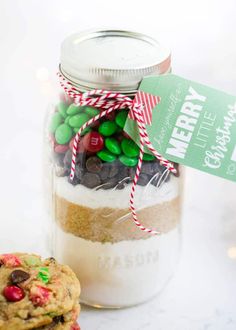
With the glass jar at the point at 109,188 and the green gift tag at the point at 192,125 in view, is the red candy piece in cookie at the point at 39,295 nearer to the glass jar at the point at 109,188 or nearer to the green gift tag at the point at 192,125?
the glass jar at the point at 109,188

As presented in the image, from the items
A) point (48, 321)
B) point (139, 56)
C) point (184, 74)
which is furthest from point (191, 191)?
point (48, 321)

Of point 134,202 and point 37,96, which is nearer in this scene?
point 134,202

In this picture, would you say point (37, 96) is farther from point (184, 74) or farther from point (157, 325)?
point (157, 325)

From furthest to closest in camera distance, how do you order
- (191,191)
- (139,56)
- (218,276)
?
1. (191,191)
2. (218,276)
3. (139,56)

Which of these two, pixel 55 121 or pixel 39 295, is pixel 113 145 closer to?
pixel 55 121

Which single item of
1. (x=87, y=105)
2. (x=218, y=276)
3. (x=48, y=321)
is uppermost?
(x=87, y=105)

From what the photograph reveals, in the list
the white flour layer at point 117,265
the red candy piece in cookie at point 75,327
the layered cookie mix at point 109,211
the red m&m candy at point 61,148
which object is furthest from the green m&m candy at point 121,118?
the red candy piece in cookie at point 75,327

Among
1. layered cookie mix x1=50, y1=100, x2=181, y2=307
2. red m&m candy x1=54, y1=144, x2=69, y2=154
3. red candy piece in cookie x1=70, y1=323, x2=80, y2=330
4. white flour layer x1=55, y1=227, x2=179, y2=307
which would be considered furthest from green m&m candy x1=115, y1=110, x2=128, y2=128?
red candy piece in cookie x1=70, y1=323, x2=80, y2=330
